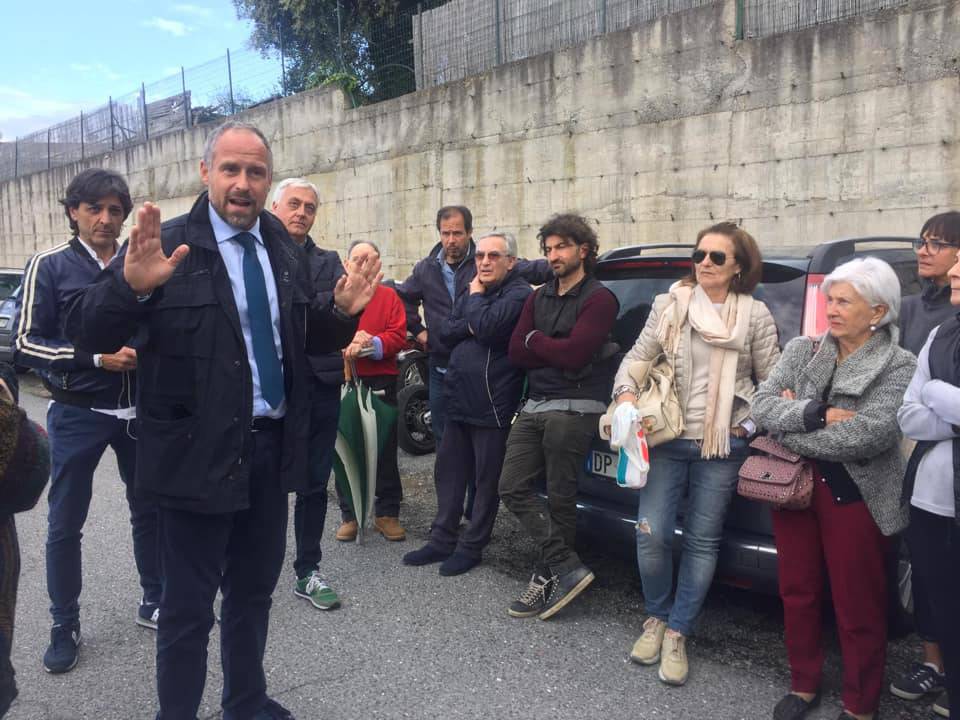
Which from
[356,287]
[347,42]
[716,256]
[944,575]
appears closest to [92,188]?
[356,287]

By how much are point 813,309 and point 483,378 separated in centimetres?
177

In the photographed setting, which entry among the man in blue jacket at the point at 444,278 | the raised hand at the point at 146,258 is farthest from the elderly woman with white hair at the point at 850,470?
the raised hand at the point at 146,258

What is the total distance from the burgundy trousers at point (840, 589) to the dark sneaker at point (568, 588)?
106 centimetres

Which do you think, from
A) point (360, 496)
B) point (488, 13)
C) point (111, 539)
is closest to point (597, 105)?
point (488, 13)

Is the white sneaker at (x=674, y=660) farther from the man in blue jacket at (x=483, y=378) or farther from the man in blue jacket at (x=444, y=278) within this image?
the man in blue jacket at (x=444, y=278)

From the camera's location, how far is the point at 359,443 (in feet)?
16.3

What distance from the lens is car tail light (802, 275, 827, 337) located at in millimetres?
3594

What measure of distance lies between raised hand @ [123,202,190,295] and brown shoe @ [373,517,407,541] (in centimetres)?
313

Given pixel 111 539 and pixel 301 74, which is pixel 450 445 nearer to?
pixel 111 539

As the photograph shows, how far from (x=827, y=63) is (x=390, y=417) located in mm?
5522

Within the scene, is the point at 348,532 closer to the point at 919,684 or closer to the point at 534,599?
the point at 534,599

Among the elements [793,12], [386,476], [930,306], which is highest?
[793,12]

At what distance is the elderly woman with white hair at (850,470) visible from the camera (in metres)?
2.96

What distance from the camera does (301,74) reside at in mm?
16250
